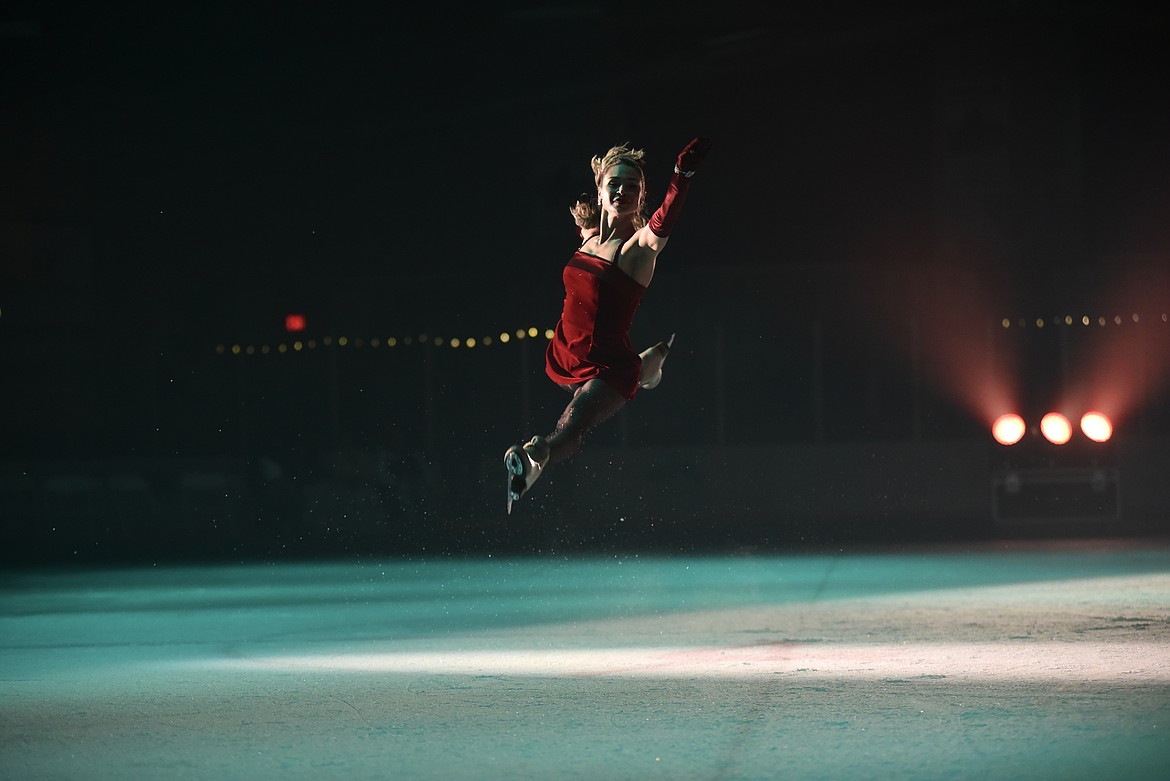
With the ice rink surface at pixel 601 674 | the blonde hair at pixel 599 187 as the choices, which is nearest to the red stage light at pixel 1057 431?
the ice rink surface at pixel 601 674

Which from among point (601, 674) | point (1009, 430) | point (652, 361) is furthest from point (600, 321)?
point (1009, 430)

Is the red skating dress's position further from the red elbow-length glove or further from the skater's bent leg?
the red elbow-length glove

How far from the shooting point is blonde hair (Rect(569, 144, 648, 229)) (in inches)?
162

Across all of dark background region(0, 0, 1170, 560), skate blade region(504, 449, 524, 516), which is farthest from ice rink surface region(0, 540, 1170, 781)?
dark background region(0, 0, 1170, 560)

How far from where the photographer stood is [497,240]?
20969mm

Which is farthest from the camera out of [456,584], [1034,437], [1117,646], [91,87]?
[91,87]

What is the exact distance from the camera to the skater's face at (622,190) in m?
4.07

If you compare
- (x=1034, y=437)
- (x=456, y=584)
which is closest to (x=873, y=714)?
(x=456, y=584)

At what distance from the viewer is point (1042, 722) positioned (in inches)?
278

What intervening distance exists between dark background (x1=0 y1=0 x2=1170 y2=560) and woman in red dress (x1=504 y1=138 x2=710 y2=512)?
605 inches

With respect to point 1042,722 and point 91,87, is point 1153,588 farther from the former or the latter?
point 91,87

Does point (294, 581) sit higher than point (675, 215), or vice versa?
point (675, 215)

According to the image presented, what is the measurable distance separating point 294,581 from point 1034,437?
28.8 feet

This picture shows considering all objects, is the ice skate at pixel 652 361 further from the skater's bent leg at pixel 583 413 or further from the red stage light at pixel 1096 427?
the red stage light at pixel 1096 427
